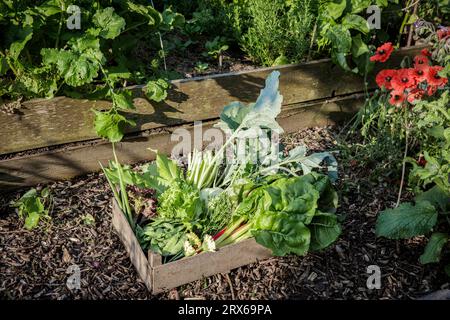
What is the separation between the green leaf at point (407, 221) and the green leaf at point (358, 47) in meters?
1.24

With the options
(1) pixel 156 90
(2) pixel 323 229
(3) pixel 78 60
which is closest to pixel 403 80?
(2) pixel 323 229

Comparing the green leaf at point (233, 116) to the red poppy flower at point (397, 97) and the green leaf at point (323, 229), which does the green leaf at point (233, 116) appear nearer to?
the green leaf at point (323, 229)

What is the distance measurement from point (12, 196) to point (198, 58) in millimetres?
1581

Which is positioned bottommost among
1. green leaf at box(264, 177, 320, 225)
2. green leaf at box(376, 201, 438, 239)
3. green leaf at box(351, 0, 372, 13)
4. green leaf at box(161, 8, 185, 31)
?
green leaf at box(376, 201, 438, 239)

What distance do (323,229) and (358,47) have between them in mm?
1527

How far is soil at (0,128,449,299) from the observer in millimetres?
2523

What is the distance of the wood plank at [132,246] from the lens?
8.11ft

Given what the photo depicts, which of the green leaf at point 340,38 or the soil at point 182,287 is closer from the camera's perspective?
the soil at point 182,287

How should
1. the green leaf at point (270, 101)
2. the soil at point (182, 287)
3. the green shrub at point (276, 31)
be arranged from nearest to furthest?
the soil at point (182, 287)
the green leaf at point (270, 101)
the green shrub at point (276, 31)

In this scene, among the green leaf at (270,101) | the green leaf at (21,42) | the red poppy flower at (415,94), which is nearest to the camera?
the green leaf at (21,42)

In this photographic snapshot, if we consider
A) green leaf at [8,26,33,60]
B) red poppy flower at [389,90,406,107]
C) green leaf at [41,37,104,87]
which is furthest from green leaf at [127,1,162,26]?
red poppy flower at [389,90,406,107]

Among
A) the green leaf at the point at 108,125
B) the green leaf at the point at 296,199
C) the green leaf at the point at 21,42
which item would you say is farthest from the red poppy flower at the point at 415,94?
the green leaf at the point at 21,42

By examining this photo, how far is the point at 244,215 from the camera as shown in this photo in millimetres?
2621

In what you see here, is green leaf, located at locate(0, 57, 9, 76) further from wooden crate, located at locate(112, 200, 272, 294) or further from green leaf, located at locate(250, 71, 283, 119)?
green leaf, located at locate(250, 71, 283, 119)
